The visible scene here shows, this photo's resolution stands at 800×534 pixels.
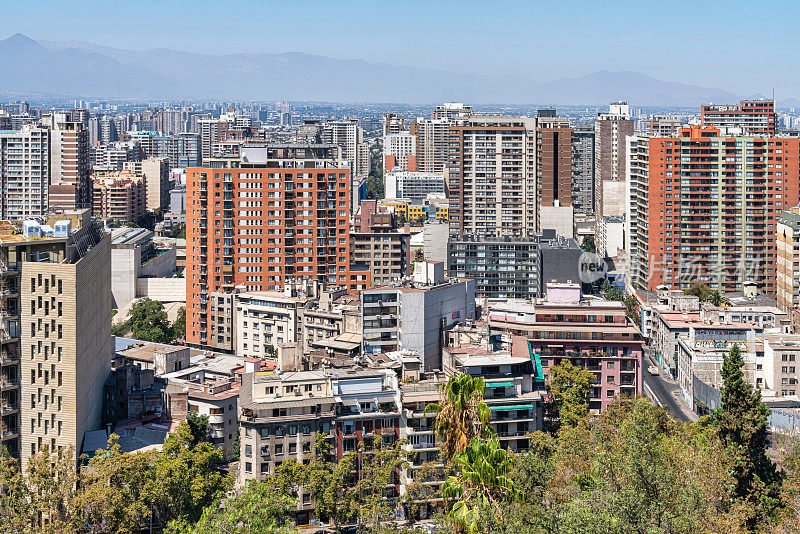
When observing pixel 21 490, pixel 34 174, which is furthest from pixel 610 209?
pixel 21 490

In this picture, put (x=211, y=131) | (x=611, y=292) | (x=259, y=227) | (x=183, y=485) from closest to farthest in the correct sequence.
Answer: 1. (x=183, y=485)
2. (x=259, y=227)
3. (x=611, y=292)
4. (x=211, y=131)

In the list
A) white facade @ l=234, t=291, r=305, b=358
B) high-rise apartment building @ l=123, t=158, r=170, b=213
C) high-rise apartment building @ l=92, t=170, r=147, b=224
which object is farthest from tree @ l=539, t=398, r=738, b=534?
high-rise apartment building @ l=123, t=158, r=170, b=213

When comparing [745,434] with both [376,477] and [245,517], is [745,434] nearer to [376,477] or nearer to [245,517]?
[376,477]

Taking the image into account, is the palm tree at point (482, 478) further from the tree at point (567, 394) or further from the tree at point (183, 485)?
the tree at point (567, 394)

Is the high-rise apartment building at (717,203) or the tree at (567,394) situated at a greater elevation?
the high-rise apartment building at (717,203)

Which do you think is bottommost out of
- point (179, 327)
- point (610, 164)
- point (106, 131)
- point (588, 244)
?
point (179, 327)

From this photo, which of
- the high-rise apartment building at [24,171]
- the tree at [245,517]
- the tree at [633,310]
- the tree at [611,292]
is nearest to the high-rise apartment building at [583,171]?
the tree at [611,292]

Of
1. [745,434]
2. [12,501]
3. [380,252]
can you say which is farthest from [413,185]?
[12,501]

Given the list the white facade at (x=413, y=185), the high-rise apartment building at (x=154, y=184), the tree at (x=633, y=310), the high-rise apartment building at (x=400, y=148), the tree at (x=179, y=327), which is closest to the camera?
the tree at (x=179, y=327)

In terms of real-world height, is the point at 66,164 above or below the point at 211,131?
below
